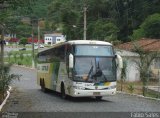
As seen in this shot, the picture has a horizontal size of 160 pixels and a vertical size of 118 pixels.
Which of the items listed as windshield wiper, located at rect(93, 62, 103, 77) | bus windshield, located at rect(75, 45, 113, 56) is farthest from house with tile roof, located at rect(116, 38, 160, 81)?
windshield wiper, located at rect(93, 62, 103, 77)

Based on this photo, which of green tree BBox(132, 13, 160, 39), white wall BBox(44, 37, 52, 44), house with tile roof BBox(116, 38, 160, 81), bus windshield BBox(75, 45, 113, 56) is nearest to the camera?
bus windshield BBox(75, 45, 113, 56)

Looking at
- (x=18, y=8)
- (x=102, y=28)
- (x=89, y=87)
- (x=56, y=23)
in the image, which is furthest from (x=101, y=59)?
(x=56, y=23)

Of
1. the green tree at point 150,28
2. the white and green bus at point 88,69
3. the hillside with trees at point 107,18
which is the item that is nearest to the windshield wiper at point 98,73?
the white and green bus at point 88,69

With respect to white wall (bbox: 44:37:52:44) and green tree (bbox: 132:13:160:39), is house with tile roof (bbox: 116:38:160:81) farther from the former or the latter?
white wall (bbox: 44:37:52:44)

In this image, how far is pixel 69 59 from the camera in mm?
25312

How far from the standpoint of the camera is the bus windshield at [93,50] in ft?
85.4

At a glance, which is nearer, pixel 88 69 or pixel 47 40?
pixel 88 69

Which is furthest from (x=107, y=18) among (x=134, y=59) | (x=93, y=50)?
(x=93, y=50)

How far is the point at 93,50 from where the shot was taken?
26234 mm

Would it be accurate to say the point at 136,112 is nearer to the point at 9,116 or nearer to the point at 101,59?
the point at 9,116

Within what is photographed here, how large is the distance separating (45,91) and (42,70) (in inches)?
60.6

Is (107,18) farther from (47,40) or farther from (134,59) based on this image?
(47,40)

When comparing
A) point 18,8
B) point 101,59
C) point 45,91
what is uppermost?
point 18,8

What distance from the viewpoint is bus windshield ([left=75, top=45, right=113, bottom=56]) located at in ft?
85.4
